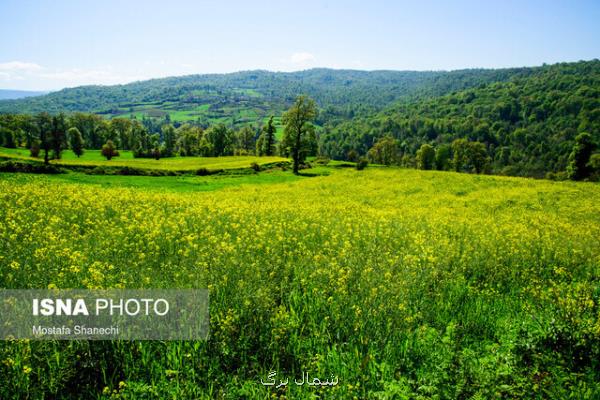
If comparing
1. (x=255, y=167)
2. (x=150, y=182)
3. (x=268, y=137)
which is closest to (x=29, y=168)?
(x=150, y=182)

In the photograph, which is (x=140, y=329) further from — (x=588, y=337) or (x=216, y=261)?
(x=588, y=337)

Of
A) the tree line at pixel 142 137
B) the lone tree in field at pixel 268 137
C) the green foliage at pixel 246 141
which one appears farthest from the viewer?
the green foliage at pixel 246 141

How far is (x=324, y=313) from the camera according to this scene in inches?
276

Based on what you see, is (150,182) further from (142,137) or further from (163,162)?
(142,137)

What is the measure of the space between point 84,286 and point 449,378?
259 inches

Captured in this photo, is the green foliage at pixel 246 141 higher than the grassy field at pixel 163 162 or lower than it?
higher

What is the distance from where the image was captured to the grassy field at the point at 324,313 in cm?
505

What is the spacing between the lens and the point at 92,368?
5.30m

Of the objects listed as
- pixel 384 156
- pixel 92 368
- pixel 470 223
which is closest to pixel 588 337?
pixel 92 368

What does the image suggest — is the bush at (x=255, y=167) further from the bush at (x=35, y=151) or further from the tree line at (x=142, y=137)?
the bush at (x=35, y=151)

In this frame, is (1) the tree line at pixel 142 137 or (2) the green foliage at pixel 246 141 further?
(2) the green foliage at pixel 246 141

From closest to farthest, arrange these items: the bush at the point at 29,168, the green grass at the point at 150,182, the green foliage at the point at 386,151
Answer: the green grass at the point at 150,182 < the bush at the point at 29,168 < the green foliage at the point at 386,151

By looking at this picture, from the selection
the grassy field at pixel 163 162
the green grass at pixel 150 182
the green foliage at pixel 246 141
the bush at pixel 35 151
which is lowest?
the green grass at pixel 150 182

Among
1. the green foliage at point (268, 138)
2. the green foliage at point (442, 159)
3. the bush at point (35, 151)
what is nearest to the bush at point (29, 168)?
the bush at point (35, 151)
